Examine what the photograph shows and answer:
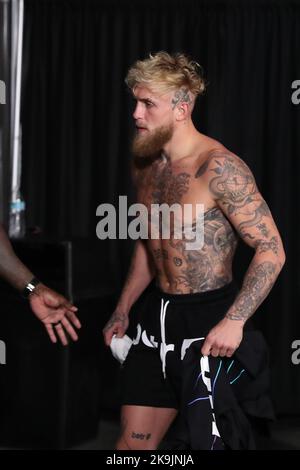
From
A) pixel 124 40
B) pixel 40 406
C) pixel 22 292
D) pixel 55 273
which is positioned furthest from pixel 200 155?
pixel 124 40

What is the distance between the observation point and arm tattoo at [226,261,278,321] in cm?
261

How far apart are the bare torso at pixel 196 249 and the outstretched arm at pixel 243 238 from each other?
0.05m

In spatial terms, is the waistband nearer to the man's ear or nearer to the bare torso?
the bare torso

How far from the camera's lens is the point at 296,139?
4758 millimetres

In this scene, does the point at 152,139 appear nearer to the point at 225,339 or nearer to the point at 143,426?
the point at 225,339

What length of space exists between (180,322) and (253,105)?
2.18 m

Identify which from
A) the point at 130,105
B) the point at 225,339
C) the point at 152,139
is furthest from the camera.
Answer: the point at 130,105

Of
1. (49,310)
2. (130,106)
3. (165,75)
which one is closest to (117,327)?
(49,310)

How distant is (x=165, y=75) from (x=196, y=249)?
631 millimetres

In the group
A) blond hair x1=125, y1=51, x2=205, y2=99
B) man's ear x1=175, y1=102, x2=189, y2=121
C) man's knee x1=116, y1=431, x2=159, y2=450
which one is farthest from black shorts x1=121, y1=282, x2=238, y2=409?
blond hair x1=125, y1=51, x2=205, y2=99

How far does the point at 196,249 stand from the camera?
113 inches

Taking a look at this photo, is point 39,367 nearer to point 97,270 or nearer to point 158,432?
point 97,270

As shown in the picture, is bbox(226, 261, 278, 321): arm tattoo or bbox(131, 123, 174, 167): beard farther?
bbox(131, 123, 174, 167): beard

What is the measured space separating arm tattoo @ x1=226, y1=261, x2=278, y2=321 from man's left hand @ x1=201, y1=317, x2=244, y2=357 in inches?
1.1
